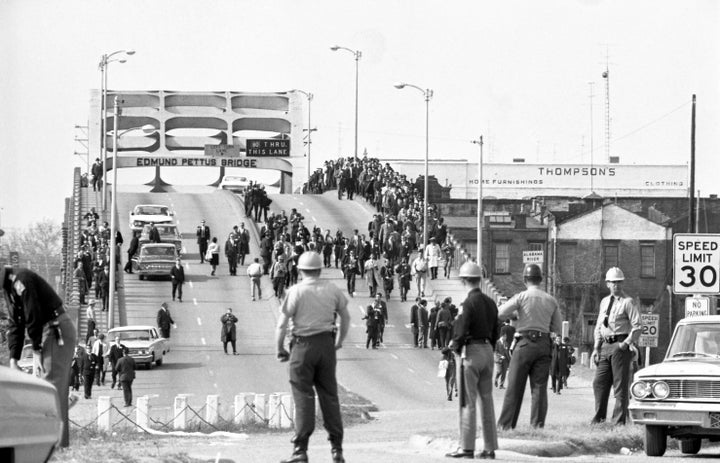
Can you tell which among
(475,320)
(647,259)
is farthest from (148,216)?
(475,320)

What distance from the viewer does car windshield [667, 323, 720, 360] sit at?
1809 cm

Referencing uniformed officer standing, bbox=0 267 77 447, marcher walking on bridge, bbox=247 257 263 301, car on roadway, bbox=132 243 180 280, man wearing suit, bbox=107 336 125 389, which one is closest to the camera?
uniformed officer standing, bbox=0 267 77 447

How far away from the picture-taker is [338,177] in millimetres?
87938

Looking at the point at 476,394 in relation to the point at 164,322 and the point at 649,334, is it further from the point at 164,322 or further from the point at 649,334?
the point at 164,322

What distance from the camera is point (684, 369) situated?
17.2 meters

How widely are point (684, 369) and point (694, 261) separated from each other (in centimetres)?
921

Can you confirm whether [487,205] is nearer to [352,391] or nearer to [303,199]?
[303,199]

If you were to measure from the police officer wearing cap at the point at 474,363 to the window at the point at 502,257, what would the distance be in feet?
241

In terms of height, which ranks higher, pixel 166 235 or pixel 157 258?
pixel 166 235

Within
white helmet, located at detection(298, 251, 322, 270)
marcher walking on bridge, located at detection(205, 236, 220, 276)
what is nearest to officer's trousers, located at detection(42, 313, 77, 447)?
white helmet, located at detection(298, 251, 322, 270)

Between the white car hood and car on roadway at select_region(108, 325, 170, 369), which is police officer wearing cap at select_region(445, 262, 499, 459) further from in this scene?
car on roadway at select_region(108, 325, 170, 369)

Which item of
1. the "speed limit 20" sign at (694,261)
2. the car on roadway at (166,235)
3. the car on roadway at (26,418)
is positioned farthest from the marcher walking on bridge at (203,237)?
the car on roadway at (26,418)

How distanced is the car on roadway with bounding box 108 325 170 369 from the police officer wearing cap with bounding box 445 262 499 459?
100ft

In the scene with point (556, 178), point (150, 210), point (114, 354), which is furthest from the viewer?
point (556, 178)
